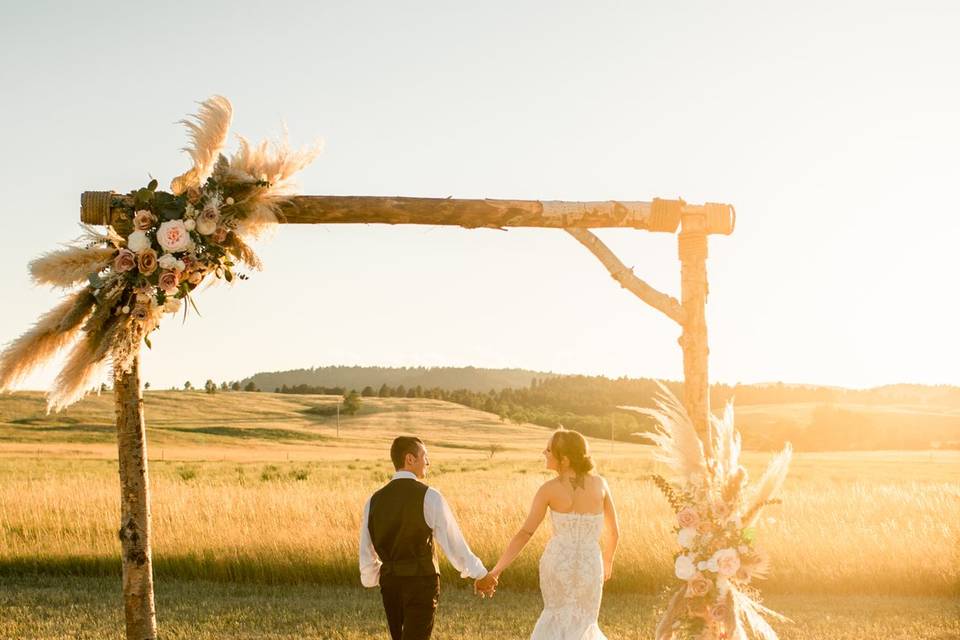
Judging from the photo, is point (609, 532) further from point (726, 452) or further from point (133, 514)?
point (133, 514)

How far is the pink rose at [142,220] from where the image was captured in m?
6.83

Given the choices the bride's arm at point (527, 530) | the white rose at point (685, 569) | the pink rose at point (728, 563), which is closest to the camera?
the pink rose at point (728, 563)

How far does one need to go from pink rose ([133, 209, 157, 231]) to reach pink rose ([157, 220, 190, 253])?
118 mm

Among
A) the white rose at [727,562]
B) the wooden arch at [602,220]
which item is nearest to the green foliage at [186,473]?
the wooden arch at [602,220]

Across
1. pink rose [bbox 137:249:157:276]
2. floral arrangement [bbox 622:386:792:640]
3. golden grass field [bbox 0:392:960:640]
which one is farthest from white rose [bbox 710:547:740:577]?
pink rose [bbox 137:249:157:276]

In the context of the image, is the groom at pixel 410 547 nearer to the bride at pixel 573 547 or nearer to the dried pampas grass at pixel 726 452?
the bride at pixel 573 547

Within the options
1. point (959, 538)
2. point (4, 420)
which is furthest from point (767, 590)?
point (4, 420)

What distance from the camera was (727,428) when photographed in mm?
6848

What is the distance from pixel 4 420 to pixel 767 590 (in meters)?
66.8

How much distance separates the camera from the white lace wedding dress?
721cm

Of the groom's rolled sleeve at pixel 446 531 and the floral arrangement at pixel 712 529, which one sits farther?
the groom's rolled sleeve at pixel 446 531

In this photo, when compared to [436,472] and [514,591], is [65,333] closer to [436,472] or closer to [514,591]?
[514,591]

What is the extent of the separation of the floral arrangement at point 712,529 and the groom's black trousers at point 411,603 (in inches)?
63.2

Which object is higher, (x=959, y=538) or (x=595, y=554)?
(x=595, y=554)
